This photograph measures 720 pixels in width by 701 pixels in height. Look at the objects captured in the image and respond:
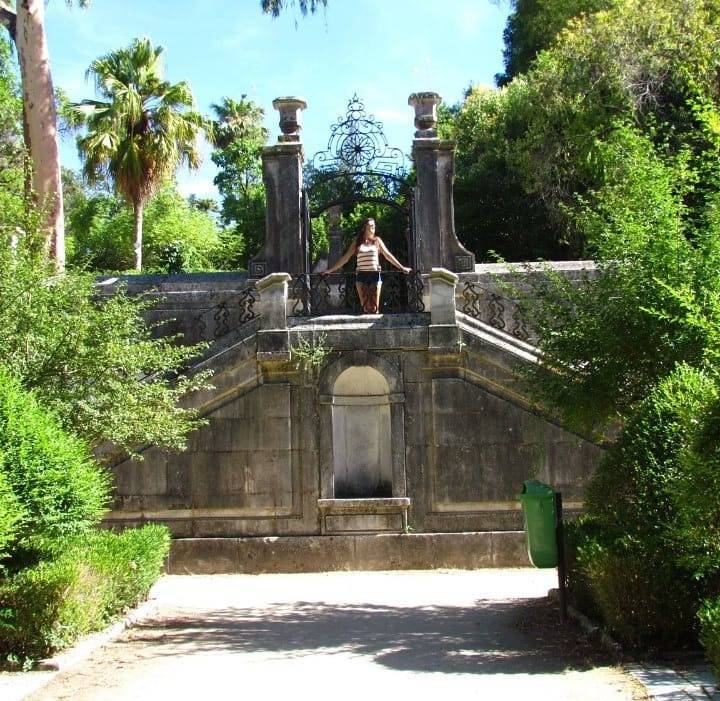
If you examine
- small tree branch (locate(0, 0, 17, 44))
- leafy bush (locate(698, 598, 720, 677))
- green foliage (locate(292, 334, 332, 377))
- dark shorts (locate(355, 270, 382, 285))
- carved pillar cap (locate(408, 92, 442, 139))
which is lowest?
leafy bush (locate(698, 598, 720, 677))

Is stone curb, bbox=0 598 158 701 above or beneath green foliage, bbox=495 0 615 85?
beneath

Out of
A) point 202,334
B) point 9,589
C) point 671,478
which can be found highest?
point 202,334

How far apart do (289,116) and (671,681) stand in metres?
13.1

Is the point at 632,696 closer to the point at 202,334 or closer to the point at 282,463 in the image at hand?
the point at 282,463

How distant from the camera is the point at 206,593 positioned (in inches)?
479

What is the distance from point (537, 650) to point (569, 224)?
17.3m

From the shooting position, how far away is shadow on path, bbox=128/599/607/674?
7980 mm

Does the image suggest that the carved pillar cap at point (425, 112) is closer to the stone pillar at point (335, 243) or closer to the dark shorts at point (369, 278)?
the dark shorts at point (369, 278)

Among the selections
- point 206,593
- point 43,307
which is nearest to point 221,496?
point 206,593

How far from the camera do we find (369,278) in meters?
15.3

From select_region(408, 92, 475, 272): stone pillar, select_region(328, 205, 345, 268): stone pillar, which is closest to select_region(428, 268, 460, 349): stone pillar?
select_region(408, 92, 475, 272): stone pillar

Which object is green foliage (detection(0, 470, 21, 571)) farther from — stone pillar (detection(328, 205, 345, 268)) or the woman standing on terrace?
stone pillar (detection(328, 205, 345, 268))

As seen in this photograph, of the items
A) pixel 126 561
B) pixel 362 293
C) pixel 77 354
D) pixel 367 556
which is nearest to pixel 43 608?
pixel 126 561

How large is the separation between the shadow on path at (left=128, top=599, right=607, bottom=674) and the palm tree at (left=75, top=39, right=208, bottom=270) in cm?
2060
